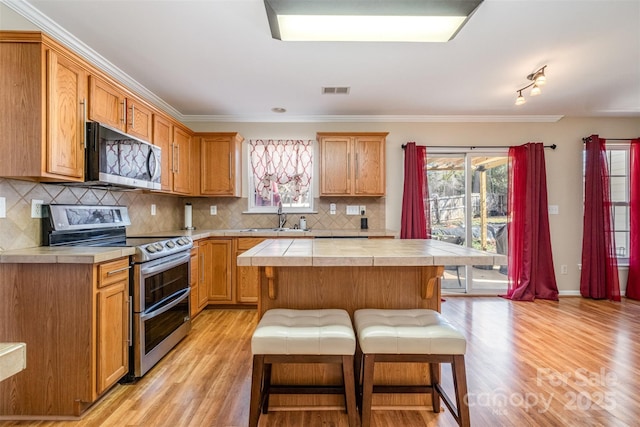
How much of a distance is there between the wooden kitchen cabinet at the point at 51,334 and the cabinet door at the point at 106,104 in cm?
111

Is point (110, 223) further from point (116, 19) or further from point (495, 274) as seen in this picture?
point (495, 274)

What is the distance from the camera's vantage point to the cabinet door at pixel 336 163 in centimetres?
381

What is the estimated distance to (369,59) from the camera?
257 centimetres

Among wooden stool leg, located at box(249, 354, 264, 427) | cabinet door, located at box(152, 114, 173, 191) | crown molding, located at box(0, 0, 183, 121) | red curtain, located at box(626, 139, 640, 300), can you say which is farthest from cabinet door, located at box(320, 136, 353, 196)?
red curtain, located at box(626, 139, 640, 300)

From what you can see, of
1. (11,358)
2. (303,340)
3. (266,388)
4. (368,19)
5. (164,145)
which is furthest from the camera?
(164,145)

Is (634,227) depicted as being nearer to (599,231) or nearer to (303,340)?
(599,231)

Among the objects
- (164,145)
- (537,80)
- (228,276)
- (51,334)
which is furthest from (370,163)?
(51,334)

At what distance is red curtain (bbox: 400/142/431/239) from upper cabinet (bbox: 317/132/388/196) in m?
0.38

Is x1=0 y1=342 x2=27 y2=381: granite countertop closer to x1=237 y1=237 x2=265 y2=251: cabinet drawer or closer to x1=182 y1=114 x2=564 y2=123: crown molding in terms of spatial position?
x1=237 y1=237 x2=265 y2=251: cabinet drawer

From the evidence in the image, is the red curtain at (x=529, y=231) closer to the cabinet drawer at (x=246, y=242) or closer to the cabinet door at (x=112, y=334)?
the cabinet drawer at (x=246, y=242)

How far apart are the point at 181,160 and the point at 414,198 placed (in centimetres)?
295

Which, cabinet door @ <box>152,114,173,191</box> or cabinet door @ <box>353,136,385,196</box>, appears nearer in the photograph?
cabinet door @ <box>152,114,173,191</box>

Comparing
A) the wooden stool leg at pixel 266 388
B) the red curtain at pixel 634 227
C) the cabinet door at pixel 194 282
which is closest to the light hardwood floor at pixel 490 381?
the wooden stool leg at pixel 266 388

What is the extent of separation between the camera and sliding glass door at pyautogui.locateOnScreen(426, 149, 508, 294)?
4148 millimetres
